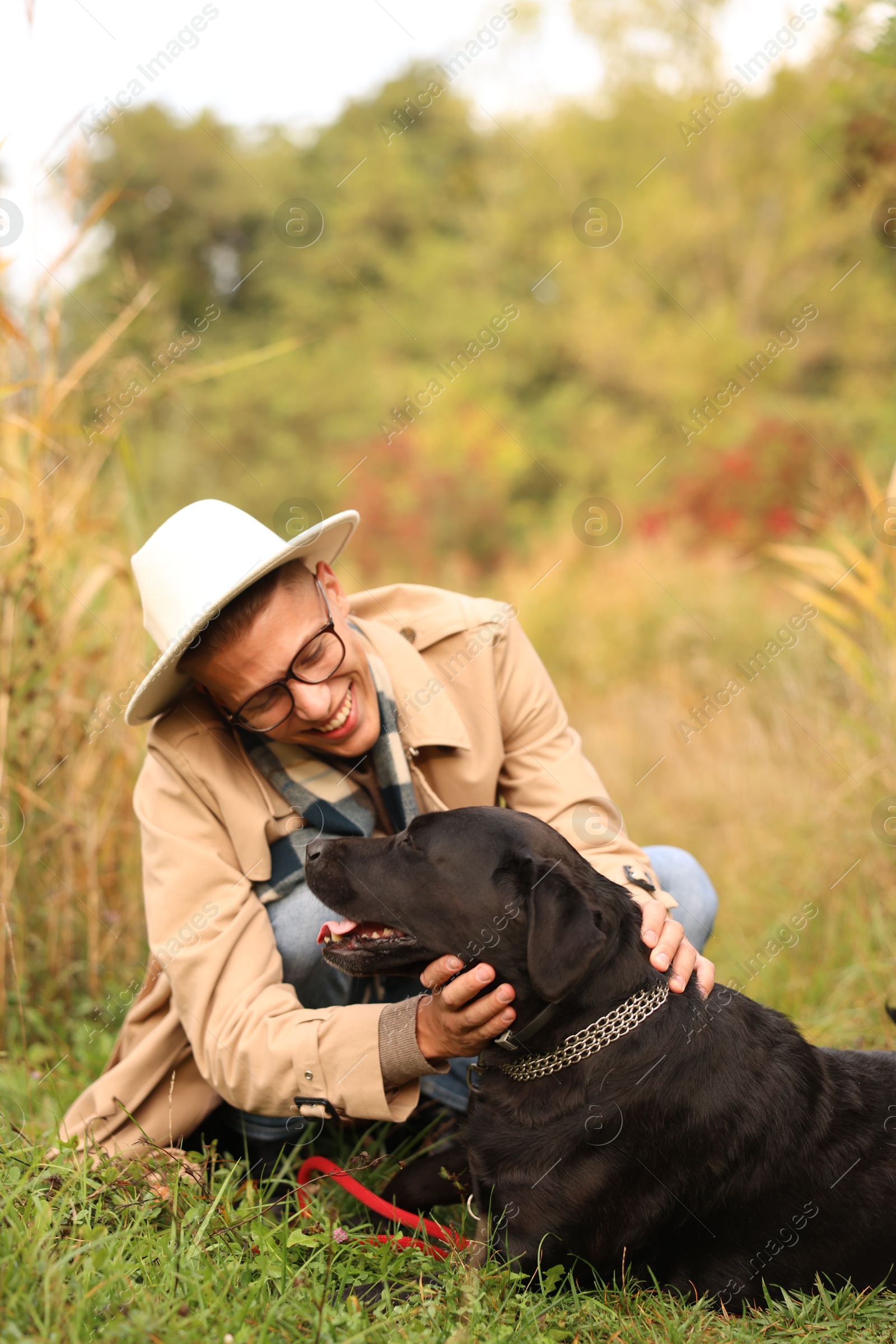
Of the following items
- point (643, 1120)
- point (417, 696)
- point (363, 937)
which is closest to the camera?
point (643, 1120)

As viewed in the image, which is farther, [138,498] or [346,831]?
[138,498]

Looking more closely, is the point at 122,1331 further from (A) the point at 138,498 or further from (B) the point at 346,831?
(A) the point at 138,498

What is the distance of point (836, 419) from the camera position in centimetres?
1302

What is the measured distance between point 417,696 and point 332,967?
0.72 metres

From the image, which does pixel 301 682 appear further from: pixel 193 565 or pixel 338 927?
pixel 338 927

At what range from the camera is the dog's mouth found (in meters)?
2.14

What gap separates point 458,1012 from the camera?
79.4 inches

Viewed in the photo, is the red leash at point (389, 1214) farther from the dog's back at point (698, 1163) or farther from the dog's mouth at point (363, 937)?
the dog's mouth at point (363, 937)

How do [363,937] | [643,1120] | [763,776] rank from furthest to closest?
[763,776], [363,937], [643,1120]

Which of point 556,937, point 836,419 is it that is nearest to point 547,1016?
point 556,937

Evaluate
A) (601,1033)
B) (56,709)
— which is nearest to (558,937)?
(601,1033)

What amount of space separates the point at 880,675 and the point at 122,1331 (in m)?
3.36

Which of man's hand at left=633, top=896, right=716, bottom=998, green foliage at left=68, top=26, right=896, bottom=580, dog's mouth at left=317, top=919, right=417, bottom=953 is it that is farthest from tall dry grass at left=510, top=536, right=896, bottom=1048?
green foliage at left=68, top=26, right=896, bottom=580

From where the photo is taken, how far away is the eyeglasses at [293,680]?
2.33 m
